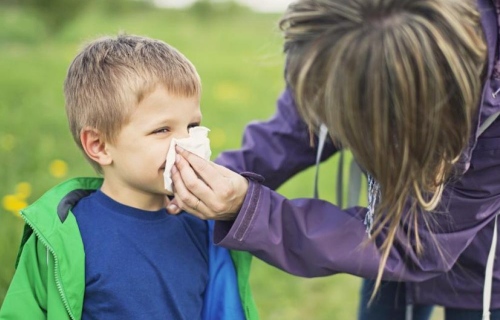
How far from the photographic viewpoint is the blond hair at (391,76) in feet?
5.45

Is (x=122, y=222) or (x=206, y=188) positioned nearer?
(x=206, y=188)

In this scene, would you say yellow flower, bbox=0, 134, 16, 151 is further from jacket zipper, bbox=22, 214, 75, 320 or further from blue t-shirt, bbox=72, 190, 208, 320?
jacket zipper, bbox=22, 214, 75, 320

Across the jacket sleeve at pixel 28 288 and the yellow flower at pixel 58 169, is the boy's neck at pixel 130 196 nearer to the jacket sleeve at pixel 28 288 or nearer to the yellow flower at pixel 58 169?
the jacket sleeve at pixel 28 288

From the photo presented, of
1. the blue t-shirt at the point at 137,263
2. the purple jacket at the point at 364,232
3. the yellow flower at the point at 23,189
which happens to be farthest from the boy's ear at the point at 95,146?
the yellow flower at the point at 23,189

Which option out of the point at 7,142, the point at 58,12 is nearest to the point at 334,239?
the point at 7,142

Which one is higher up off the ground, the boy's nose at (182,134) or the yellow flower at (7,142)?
the boy's nose at (182,134)

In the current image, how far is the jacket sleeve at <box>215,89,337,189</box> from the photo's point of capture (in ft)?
8.25

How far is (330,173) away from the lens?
5.54m

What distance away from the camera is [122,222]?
2115mm

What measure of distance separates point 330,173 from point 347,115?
386 cm

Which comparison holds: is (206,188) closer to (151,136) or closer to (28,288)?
(151,136)

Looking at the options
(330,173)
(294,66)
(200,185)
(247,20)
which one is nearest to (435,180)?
(294,66)

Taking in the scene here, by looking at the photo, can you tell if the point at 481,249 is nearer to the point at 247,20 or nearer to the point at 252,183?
the point at 252,183

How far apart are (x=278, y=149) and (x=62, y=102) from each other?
401cm
